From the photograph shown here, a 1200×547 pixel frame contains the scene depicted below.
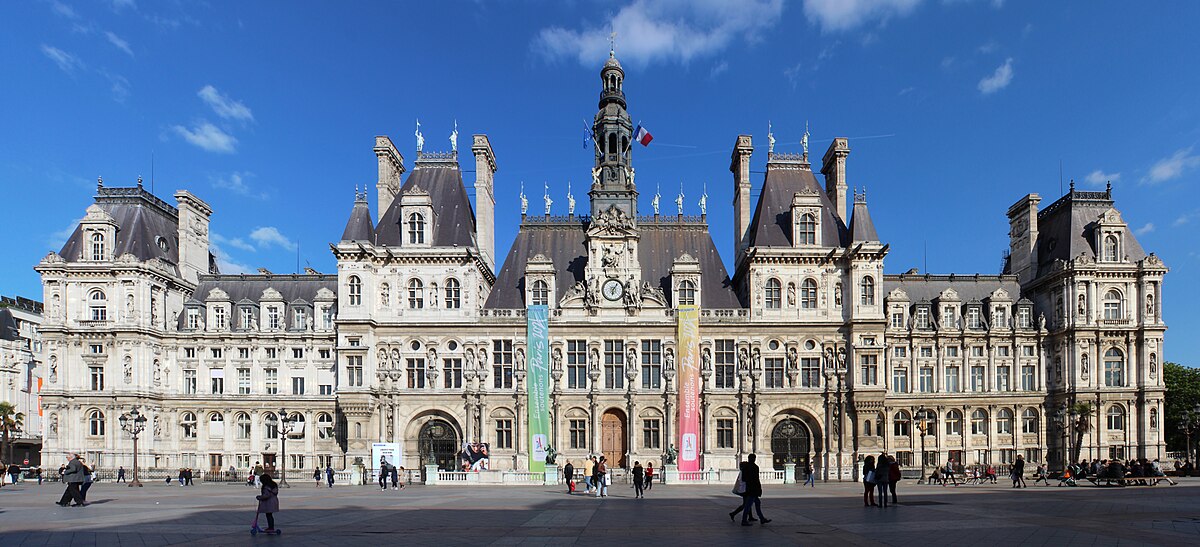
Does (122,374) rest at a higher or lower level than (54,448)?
higher

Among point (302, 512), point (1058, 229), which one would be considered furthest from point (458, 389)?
point (1058, 229)

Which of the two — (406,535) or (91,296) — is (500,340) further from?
(406,535)

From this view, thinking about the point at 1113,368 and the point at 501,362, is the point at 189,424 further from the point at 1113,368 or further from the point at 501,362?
the point at 1113,368

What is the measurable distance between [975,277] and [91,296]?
67.3m

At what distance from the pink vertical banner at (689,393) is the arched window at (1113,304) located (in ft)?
105

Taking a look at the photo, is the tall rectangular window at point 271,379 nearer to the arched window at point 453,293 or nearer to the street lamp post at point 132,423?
the street lamp post at point 132,423

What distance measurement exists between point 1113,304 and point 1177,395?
1549cm

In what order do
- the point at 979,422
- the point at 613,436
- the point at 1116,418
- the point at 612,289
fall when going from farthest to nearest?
the point at 979,422, the point at 1116,418, the point at 612,289, the point at 613,436

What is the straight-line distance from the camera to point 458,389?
187ft

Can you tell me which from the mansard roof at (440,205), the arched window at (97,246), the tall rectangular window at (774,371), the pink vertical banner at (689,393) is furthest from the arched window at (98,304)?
the tall rectangular window at (774,371)

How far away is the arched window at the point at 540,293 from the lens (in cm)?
5834

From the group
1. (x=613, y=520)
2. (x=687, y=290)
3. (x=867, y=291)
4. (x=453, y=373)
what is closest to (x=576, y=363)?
→ (x=453, y=373)

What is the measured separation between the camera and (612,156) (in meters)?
63.4

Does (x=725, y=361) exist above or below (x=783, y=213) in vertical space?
below
